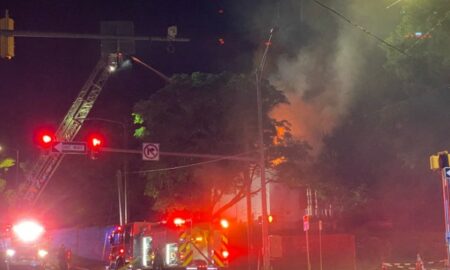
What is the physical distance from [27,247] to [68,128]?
1342 cm

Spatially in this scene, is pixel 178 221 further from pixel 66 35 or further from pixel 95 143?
pixel 66 35

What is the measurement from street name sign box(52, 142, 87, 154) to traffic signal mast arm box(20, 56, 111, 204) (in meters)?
16.7

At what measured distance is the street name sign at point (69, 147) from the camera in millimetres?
17891

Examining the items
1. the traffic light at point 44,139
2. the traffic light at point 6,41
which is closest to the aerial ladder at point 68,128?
the traffic light at point 44,139

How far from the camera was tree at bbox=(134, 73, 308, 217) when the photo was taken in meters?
Answer: 27.0

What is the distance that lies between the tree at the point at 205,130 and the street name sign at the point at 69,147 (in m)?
8.69

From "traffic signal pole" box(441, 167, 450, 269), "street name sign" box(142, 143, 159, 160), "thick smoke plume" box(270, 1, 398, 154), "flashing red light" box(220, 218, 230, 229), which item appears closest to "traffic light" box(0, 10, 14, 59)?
"flashing red light" box(220, 218, 230, 229)

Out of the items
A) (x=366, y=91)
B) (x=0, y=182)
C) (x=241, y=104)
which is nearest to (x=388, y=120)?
(x=366, y=91)

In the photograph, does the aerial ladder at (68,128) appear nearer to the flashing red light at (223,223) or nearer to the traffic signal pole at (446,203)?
the flashing red light at (223,223)

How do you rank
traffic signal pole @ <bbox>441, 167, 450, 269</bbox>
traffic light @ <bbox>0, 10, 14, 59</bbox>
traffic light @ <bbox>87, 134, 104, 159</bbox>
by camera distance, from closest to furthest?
traffic light @ <bbox>0, 10, 14, 59</bbox> < traffic signal pole @ <bbox>441, 167, 450, 269</bbox> < traffic light @ <bbox>87, 134, 104, 159</bbox>

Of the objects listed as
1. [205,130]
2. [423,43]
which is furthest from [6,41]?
[205,130]

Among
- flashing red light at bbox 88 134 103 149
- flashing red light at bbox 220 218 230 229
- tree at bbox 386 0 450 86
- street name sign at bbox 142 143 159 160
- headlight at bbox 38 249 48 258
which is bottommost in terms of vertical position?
headlight at bbox 38 249 48 258

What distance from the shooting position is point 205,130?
2731cm

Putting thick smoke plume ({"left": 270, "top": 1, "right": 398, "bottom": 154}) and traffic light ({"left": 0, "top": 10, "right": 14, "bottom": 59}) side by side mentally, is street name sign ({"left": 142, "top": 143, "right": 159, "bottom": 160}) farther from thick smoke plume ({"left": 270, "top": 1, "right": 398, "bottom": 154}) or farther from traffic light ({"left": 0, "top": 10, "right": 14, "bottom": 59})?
thick smoke plume ({"left": 270, "top": 1, "right": 398, "bottom": 154})
